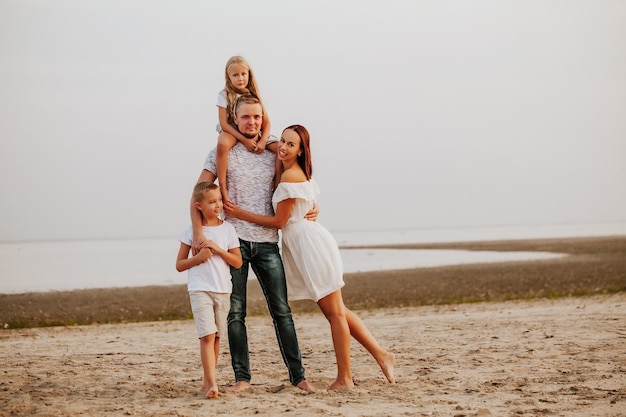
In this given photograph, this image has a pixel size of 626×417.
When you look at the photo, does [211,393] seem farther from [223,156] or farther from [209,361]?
[223,156]

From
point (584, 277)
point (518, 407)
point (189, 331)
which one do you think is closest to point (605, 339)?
point (518, 407)

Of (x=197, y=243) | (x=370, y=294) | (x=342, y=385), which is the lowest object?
(x=370, y=294)

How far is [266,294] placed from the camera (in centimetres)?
628

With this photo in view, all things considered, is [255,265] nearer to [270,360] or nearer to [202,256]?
[202,256]

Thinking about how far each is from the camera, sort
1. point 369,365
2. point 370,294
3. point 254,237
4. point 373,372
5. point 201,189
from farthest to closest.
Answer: point 370,294
point 369,365
point 373,372
point 254,237
point 201,189

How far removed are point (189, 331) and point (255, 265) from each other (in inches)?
218

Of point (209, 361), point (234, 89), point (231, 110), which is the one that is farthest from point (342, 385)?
point (234, 89)

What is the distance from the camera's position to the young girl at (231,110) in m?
6.01

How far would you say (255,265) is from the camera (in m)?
6.26

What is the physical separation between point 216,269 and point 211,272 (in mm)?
45

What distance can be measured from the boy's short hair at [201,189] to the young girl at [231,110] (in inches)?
5.3

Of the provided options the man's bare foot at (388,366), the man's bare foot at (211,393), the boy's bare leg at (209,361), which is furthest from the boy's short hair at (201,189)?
the man's bare foot at (388,366)

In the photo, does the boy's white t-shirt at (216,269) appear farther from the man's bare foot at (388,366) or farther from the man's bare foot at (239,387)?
the man's bare foot at (388,366)

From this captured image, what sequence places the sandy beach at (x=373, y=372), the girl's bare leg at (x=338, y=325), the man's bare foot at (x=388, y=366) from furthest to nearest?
the man's bare foot at (x=388, y=366) → the girl's bare leg at (x=338, y=325) → the sandy beach at (x=373, y=372)
